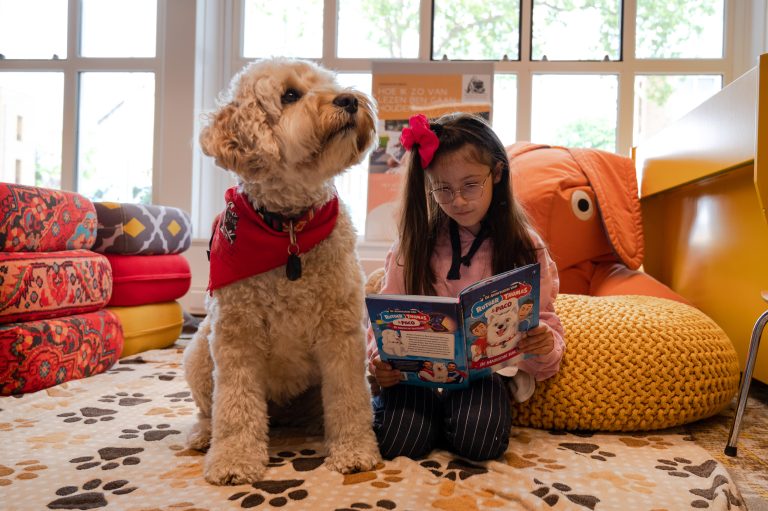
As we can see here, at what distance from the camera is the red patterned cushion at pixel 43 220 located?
1.81 meters

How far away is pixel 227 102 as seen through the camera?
4.15 feet

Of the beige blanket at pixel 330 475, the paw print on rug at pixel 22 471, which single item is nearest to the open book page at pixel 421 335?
the beige blanket at pixel 330 475

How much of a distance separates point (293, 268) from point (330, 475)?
44 cm

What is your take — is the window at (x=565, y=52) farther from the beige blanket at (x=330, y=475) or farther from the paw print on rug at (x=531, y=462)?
the paw print on rug at (x=531, y=462)

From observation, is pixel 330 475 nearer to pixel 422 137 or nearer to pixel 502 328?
pixel 502 328

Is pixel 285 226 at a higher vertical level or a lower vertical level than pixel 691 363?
higher

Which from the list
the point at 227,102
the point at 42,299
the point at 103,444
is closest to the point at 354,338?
the point at 227,102

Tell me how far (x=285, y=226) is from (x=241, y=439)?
0.47 meters

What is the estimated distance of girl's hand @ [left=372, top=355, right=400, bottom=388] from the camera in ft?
4.34

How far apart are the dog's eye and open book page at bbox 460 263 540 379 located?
1.81 ft

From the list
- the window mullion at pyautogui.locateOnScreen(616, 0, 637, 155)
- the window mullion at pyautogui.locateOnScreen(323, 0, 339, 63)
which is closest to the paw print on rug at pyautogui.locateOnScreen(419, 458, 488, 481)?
the window mullion at pyautogui.locateOnScreen(616, 0, 637, 155)

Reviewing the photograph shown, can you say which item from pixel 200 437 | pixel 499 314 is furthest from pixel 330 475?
pixel 499 314

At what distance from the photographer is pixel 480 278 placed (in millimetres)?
1468

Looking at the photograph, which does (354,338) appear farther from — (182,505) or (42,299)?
(42,299)
